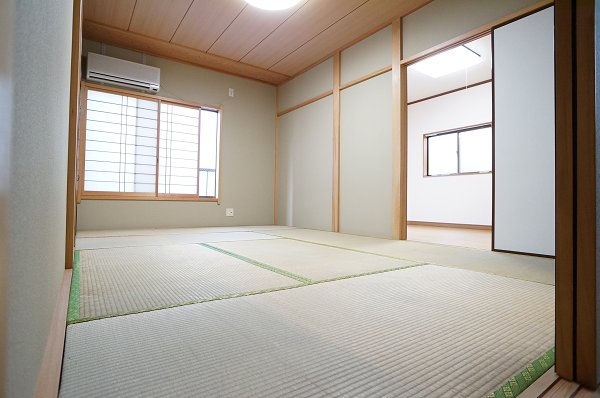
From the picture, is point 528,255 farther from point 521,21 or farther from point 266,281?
point 266,281

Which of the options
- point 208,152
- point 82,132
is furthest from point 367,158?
point 82,132

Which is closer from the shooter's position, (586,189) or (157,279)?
(586,189)

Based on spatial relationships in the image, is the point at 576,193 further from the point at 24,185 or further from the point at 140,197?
the point at 140,197

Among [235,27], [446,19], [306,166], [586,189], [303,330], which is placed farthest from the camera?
[306,166]

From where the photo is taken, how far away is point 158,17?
3412 millimetres

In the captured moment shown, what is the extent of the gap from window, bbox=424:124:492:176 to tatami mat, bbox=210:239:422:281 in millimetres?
4111

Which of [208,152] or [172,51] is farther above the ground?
[172,51]

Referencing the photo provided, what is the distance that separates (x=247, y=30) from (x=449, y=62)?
2949 mm

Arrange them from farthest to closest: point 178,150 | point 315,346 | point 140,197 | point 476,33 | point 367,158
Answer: point 178,150, point 140,197, point 367,158, point 476,33, point 315,346

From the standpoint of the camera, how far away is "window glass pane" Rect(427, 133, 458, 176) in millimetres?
6145

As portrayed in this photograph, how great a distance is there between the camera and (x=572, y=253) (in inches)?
26.9

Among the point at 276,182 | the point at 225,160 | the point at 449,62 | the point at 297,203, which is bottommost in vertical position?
the point at 297,203

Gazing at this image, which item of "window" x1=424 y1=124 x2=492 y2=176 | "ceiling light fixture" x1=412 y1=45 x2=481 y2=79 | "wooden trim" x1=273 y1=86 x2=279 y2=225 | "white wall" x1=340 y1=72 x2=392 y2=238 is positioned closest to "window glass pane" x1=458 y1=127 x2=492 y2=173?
"window" x1=424 y1=124 x2=492 y2=176

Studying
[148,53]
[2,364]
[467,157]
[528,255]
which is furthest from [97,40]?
[467,157]
